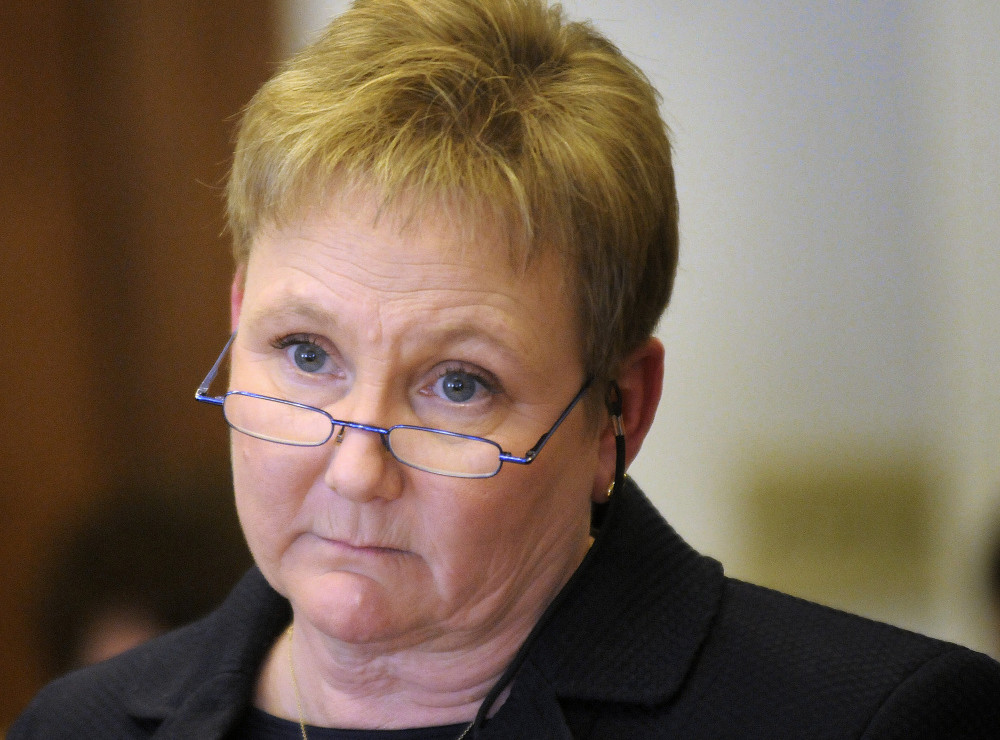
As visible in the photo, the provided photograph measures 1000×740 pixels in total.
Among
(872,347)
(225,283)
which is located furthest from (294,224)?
(872,347)

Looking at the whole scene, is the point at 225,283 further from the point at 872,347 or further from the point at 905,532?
the point at 905,532

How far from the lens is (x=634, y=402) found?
53.2 inches

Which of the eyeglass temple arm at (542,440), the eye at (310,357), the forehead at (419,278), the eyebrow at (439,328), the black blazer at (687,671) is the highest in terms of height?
the forehead at (419,278)

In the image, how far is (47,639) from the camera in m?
2.98

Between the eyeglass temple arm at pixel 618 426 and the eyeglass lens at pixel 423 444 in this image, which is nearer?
the eyeglass lens at pixel 423 444

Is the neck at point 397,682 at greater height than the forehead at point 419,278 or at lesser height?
lesser

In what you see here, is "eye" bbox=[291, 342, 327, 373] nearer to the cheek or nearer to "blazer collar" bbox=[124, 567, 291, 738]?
the cheek

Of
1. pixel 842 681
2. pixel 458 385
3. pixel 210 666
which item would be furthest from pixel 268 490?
pixel 842 681

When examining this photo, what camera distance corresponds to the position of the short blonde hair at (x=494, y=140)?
1.16 metres

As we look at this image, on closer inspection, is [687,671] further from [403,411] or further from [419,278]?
[419,278]

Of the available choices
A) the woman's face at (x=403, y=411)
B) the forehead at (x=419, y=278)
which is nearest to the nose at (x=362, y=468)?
the woman's face at (x=403, y=411)

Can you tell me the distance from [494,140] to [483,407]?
0.29 m

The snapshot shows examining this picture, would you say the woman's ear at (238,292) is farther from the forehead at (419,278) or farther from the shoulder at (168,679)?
the shoulder at (168,679)

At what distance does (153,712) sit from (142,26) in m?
2.16
